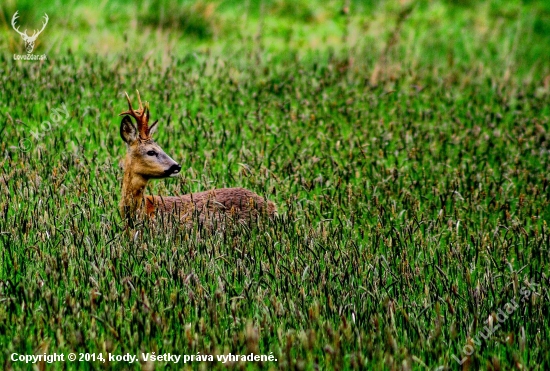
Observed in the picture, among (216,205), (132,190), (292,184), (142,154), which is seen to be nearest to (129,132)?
(142,154)

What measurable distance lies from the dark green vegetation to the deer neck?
147mm

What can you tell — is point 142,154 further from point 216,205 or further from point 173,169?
point 216,205

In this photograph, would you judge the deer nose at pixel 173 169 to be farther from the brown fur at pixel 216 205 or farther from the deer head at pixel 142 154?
the brown fur at pixel 216 205

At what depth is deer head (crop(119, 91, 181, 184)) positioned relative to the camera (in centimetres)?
579

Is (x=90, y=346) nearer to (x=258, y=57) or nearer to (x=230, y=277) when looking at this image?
(x=230, y=277)

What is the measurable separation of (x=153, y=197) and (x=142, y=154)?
34cm

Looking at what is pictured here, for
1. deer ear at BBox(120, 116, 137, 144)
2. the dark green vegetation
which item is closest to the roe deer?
deer ear at BBox(120, 116, 137, 144)

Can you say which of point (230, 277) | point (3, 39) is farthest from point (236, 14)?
point (230, 277)

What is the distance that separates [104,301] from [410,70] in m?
6.79

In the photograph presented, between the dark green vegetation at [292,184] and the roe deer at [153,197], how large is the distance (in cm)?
20

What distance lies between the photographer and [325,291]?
15.9 ft

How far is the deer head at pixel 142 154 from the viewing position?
5.79 meters

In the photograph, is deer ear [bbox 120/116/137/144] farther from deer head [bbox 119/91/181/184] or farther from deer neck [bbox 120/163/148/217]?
deer neck [bbox 120/163/148/217]

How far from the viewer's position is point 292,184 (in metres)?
6.94
